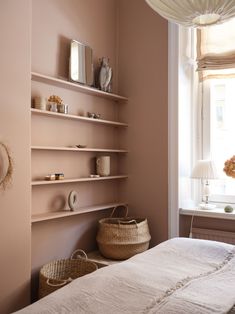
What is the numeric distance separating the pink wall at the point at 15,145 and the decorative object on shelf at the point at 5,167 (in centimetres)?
4

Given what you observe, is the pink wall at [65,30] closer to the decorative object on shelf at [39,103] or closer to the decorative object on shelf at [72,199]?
the decorative object on shelf at [39,103]

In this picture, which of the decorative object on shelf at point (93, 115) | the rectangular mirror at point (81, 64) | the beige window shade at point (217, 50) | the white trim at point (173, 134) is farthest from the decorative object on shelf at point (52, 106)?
the beige window shade at point (217, 50)

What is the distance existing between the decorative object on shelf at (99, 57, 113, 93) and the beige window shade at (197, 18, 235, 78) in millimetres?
834

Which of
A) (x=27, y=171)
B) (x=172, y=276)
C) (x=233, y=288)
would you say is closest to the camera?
(x=233, y=288)

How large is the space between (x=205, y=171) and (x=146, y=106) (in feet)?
2.74

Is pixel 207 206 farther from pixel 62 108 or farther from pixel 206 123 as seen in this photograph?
pixel 62 108

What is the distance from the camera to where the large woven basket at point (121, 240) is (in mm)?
2666

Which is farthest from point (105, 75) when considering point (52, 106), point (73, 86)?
point (52, 106)

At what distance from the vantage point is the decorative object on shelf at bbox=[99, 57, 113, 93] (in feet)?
9.70

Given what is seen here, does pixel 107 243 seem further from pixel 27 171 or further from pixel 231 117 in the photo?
pixel 231 117

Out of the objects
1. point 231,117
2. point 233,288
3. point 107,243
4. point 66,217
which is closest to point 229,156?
point 231,117

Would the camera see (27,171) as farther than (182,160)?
No

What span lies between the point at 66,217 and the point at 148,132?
3.60ft

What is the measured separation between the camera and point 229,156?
3.08 metres
